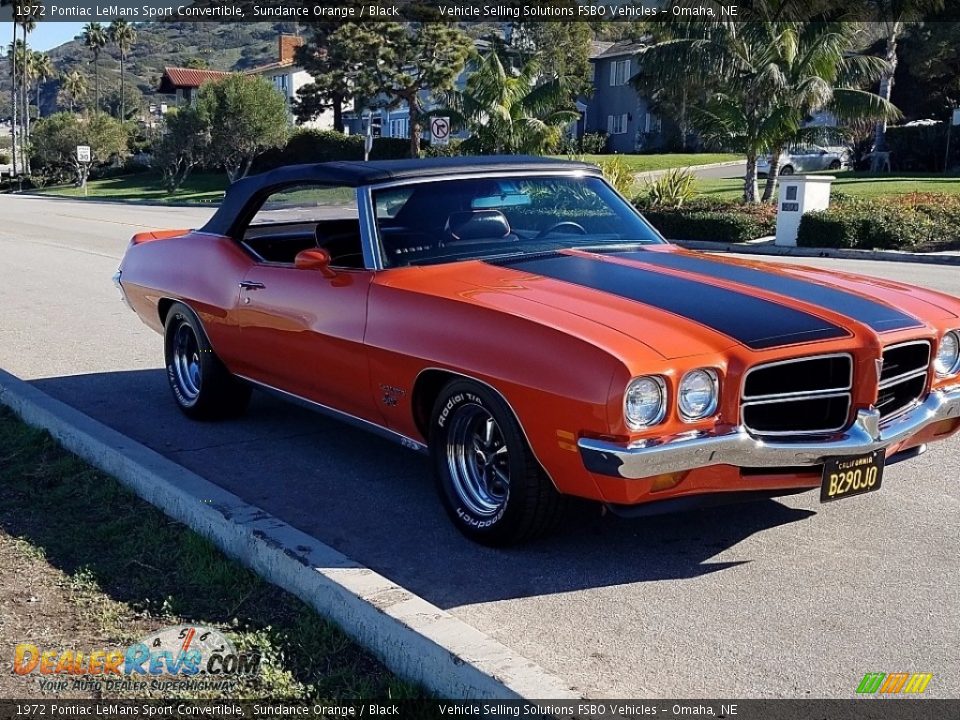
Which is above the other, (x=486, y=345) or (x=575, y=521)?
(x=486, y=345)

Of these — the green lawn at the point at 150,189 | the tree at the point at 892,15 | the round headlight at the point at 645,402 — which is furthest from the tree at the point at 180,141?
the round headlight at the point at 645,402

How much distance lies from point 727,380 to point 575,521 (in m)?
1.26

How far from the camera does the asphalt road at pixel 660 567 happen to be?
3668 mm

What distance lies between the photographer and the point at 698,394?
13.5ft

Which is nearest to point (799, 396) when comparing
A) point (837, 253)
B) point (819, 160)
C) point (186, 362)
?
point (186, 362)

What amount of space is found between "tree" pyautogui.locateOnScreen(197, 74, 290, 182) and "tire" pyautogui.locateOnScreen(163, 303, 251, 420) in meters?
48.1

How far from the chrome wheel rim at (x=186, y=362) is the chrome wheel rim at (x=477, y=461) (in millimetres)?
2731

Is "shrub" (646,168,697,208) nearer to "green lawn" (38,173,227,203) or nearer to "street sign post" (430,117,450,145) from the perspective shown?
"street sign post" (430,117,450,145)

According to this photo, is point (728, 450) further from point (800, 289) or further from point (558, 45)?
point (558, 45)

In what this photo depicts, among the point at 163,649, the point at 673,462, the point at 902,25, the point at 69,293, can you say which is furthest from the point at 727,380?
the point at 902,25

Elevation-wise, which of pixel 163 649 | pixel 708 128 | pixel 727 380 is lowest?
pixel 163 649

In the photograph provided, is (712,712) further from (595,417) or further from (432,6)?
(432,6)

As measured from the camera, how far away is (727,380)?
4.10 metres

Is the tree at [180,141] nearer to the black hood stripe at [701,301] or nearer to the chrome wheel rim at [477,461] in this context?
the black hood stripe at [701,301]
